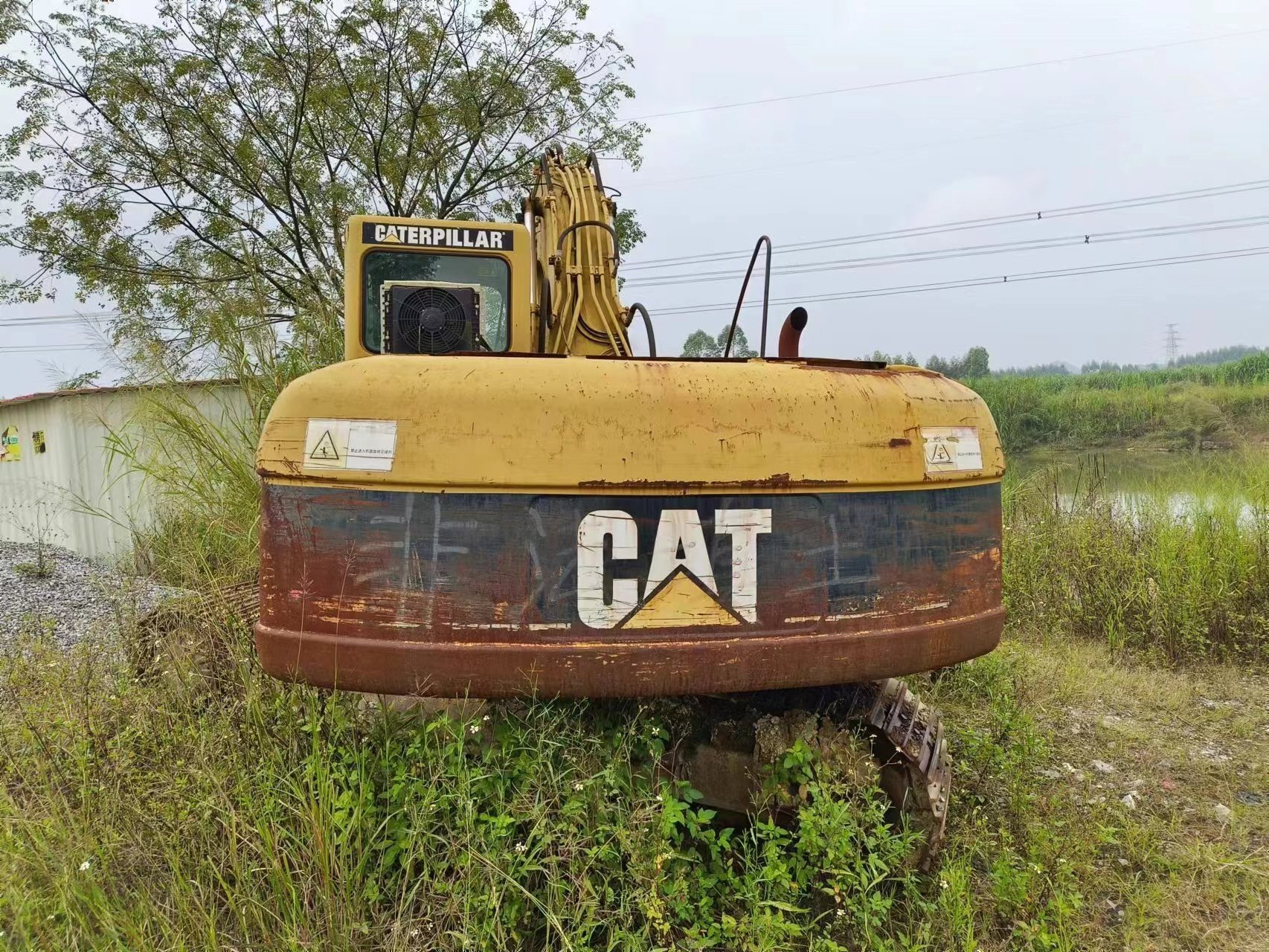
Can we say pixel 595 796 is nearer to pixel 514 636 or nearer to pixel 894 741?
pixel 514 636

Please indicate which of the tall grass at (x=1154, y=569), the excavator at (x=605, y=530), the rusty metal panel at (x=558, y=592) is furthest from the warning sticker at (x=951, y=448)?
the tall grass at (x=1154, y=569)

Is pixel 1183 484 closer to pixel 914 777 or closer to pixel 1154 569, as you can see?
pixel 1154 569

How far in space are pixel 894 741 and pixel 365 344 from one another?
224 centimetres

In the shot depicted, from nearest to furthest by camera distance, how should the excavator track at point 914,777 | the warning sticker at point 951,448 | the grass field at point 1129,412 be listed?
the warning sticker at point 951,448
the excavator track at point 914,777
the grass field at point 1129,412

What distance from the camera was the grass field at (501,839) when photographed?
1.88 metres

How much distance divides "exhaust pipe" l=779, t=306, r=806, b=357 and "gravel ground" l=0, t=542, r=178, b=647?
2.74 meters

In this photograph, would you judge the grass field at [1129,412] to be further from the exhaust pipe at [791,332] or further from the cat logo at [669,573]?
the cat logo at [669,573]

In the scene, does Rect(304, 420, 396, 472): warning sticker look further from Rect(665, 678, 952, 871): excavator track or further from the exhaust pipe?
the exhaust pipe

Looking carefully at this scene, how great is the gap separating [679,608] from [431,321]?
1.55 meters

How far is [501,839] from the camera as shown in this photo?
6.43 ft

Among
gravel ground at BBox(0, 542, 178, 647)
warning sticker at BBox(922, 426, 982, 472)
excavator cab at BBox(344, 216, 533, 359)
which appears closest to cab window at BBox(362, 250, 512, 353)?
excavator cab at BBox(344, 216, 533, 359)

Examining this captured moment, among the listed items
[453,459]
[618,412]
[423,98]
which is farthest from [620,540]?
[423,98]

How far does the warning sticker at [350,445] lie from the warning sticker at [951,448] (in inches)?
53.1

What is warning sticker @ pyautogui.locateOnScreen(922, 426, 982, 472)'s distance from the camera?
210cm
